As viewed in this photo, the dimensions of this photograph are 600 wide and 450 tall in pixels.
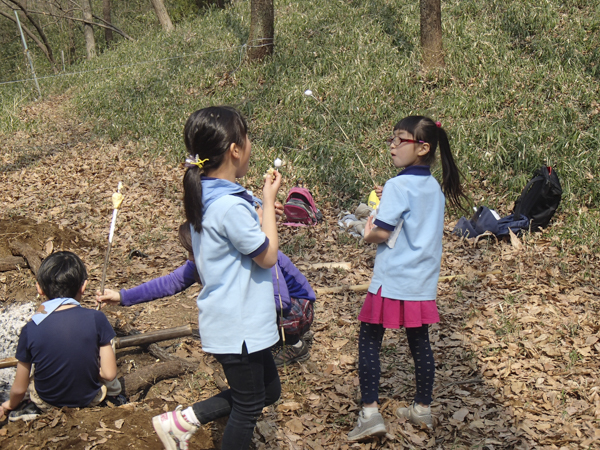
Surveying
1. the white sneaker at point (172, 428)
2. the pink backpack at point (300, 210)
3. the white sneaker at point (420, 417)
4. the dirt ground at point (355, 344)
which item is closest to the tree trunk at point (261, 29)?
the dirt ground at point (355, 344)

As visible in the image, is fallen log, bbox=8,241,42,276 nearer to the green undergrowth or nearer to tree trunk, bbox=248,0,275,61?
the green undergrowth

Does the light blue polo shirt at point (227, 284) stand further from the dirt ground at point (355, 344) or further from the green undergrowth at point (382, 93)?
the green undergrowth at point (382, 93)

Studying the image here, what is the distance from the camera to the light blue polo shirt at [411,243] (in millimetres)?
2852

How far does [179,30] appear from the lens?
50.1 feet

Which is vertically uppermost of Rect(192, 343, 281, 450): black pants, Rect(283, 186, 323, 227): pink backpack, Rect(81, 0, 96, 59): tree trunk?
Rect(81, 0, 96, 59): tree trunk

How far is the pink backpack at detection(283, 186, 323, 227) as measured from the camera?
698 cm

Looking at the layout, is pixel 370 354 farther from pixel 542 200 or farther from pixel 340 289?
pixel 542 200

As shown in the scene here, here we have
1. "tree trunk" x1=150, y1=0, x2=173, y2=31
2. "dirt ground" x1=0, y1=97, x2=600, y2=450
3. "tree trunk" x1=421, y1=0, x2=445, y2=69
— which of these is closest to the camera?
"dirt ground" x1=0, y1=97, x2=600, y2=450

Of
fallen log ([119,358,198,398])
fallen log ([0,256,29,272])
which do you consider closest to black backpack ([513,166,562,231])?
fallen log ([119,358,198,398])

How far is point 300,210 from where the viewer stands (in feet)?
22.9

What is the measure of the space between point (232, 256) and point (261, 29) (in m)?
9.66

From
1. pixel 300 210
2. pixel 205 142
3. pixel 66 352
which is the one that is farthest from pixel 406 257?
pixel 300 210

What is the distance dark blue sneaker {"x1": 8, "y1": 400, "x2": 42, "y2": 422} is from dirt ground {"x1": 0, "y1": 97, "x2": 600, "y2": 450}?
0.07 m

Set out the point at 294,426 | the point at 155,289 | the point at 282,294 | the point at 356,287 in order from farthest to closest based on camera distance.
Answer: the point at 356,287
the point at 282,294
the point at 294,426
the point at 155,289
